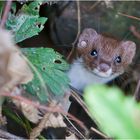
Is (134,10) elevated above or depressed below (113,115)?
below

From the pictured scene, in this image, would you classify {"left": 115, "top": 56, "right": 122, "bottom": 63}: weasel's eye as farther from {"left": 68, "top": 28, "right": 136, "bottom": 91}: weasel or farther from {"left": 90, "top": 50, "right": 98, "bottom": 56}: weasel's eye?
{"left": 90, "top": 50, "right": 98, "bottom": 56}: weasel's eye

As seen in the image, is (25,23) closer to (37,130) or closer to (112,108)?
(37,130)

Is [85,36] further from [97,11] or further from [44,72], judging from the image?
[44,72]

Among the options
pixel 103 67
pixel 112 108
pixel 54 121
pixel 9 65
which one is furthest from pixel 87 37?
pixel 112 108

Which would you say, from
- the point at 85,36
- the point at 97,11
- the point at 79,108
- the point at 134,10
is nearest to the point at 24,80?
the point at 79,108

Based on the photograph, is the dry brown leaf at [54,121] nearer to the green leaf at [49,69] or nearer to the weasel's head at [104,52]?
the green leaf at [49,69]

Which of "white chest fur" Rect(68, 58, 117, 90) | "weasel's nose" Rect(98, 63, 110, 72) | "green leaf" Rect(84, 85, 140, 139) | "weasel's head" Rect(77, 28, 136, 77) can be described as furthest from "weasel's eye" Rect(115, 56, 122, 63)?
"green leaf" Rect(84, 85, 140, 139)
